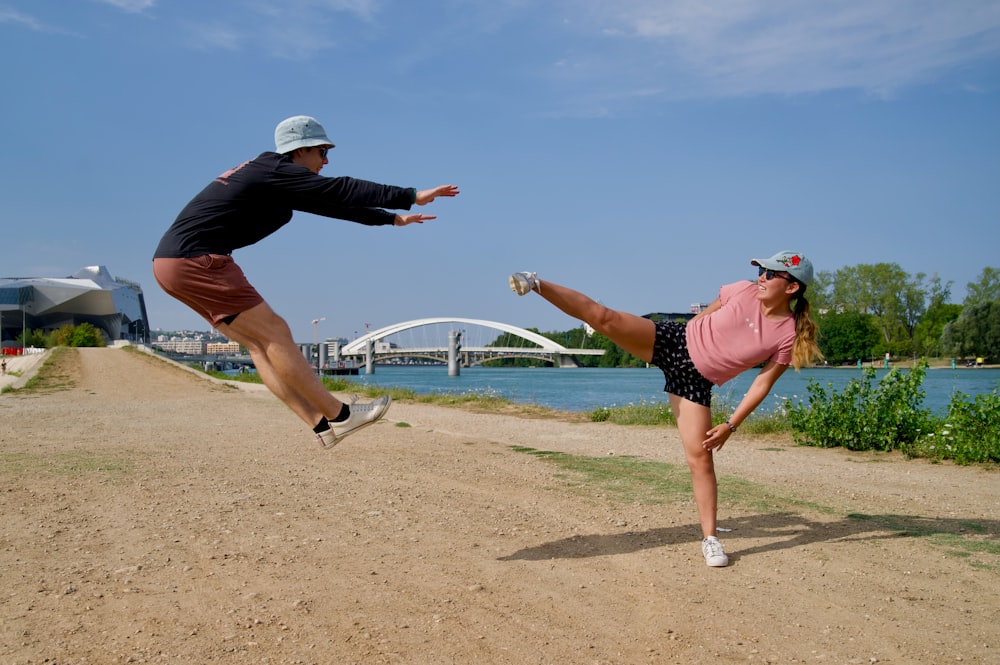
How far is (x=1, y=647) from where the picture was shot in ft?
9.44

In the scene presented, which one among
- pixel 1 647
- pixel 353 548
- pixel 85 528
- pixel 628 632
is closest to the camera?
pixel 1 647

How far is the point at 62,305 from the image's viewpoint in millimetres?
94125

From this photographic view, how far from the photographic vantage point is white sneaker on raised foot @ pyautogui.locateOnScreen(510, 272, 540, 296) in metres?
4.51

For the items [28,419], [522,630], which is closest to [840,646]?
[522,630]

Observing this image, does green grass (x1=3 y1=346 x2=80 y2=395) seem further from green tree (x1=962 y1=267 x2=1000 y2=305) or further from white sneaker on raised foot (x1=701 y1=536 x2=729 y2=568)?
green tree (x1=962 y1=267 x2=1000 y2=305)

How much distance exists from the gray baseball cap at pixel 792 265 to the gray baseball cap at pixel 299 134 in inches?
104

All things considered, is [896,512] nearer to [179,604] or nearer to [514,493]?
[514,493]

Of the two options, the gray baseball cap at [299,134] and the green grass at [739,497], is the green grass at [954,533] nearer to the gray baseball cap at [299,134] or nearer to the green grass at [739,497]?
the green grass at [739,497]

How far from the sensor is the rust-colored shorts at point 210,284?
4.39m

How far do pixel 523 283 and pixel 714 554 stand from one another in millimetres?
1794

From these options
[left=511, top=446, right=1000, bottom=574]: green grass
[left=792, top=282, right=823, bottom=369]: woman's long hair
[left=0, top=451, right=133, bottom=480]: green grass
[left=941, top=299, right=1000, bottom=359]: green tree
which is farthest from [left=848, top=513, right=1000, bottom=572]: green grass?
[left=941, top=299, right=1000, bottom=359]: green tree

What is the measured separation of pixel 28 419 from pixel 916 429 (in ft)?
43.5

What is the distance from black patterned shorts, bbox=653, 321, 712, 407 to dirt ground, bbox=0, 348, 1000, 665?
2.91 feet

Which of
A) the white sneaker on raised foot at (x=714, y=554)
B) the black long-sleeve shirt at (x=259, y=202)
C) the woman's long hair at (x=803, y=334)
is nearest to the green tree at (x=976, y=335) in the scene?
the woman's long hair at (x=803, y=334)
